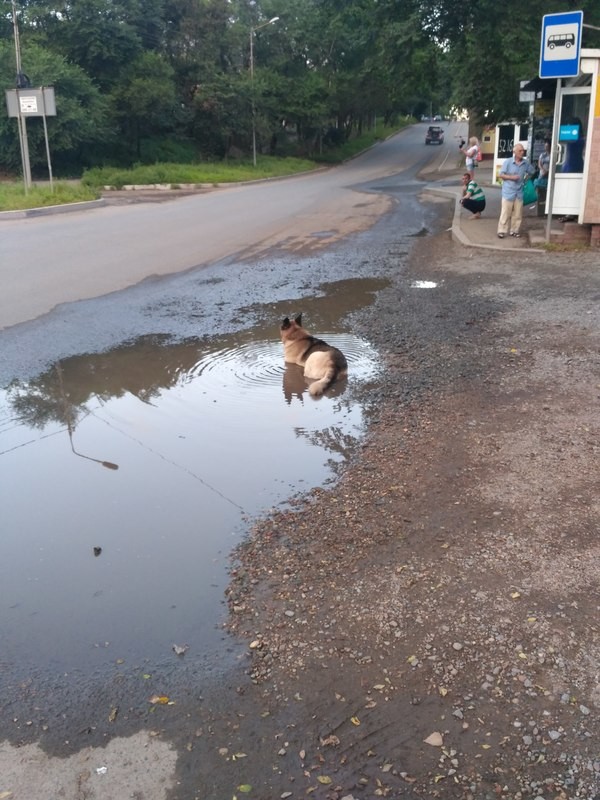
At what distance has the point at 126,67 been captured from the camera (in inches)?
1892

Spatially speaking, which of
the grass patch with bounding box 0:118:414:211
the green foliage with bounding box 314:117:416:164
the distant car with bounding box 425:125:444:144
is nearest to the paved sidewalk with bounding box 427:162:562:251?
the grass patch with bounding box 0:118:414:211

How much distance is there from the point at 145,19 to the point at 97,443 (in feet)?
177

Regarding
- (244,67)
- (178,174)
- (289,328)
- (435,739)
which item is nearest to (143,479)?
(289,328)

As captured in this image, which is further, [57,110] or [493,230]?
Answer: [57,110]

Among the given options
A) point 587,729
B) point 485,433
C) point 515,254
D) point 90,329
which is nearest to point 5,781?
point 587,729

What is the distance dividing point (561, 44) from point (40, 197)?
1919 centimetres

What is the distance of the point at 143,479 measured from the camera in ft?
17.2

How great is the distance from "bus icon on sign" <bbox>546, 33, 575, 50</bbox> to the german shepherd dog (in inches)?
301

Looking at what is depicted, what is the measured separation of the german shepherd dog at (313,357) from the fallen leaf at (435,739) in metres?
4.20

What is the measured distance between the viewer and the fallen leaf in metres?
2.81

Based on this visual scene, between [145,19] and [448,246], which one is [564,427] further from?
[145,19]

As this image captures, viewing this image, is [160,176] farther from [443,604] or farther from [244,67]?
[443,604]

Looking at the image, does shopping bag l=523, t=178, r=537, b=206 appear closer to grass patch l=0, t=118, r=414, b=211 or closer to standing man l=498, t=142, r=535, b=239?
standing man l=498, t=142, r=535, b=239

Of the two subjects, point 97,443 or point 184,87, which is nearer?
point 97,443
